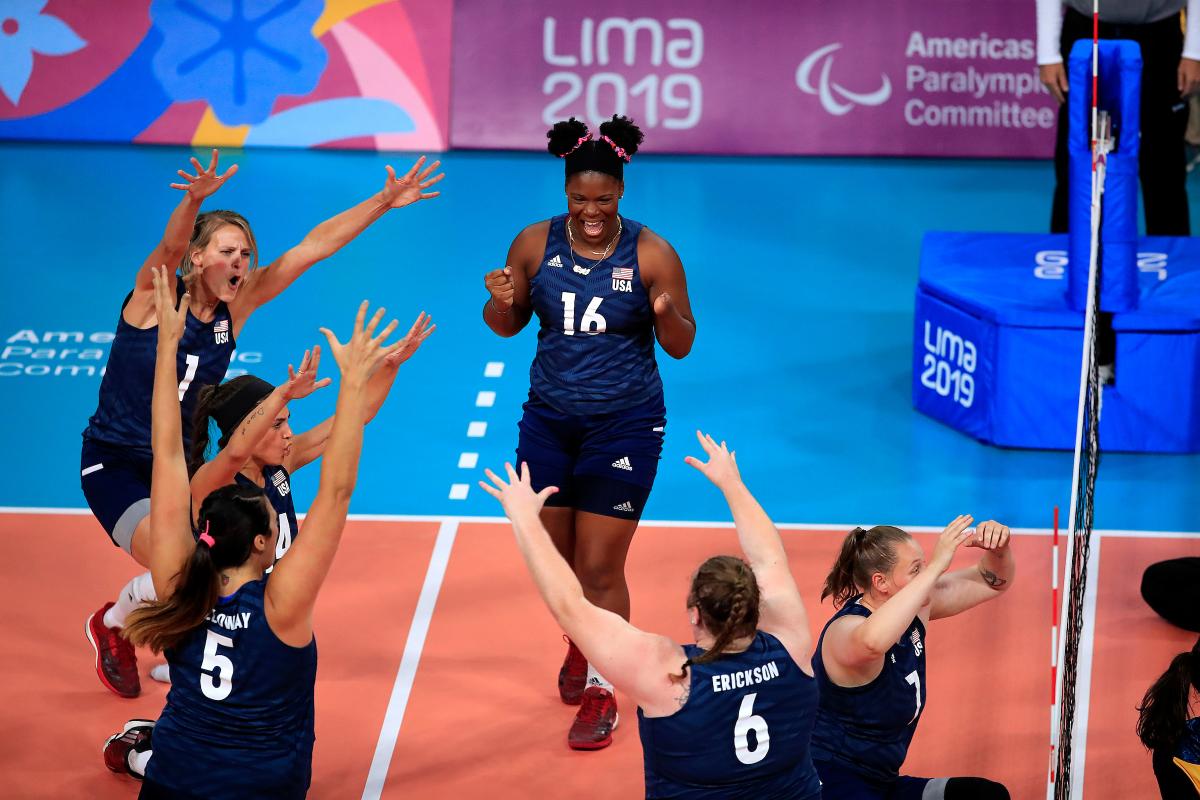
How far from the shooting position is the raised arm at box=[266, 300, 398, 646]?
4711 mm

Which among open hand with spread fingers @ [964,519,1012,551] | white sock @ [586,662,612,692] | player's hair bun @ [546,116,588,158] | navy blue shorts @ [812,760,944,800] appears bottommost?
navy blue shorts @ [812,760,944,800]

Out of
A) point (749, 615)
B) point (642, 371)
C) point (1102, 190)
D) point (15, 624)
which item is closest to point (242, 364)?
point (15, 624)

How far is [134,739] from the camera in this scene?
6.31 meters

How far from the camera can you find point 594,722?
6609mm

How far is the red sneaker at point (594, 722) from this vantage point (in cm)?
657

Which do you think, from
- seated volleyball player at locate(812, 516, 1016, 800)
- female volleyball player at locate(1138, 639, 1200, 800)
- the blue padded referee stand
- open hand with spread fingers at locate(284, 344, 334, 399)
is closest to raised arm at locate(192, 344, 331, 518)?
open hand with spread fingers at locate(284, 344, 334, 399)

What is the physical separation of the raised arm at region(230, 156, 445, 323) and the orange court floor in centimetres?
159

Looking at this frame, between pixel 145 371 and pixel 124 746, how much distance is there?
1412 millimetres

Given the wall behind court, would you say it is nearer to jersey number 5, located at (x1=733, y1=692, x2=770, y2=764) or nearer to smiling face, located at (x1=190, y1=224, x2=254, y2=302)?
Result: smiling face, located at (x1=190, y1=224, x2=254, y2=302)

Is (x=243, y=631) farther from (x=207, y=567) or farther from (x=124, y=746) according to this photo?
(x=124, y=746)

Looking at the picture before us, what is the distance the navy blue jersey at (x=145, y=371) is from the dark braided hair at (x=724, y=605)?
8.91 feet

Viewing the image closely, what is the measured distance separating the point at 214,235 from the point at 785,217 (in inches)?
274

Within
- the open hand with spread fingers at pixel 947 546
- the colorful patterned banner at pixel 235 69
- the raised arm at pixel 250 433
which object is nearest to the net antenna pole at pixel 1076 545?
the open hand with spread fingers at pixel 947 546

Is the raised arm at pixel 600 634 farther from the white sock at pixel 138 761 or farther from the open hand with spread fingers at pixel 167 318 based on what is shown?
the white sock at pixel 138 761
